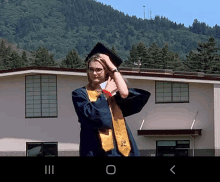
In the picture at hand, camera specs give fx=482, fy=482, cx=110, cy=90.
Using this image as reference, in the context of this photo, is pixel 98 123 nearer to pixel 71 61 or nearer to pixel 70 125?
pixel 70 125

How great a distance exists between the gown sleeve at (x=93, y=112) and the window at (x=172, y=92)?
17.0 meters

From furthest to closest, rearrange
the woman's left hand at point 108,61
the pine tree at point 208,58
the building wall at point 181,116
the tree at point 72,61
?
the tree at point 72,61 < the pine tree at point 208,58 < the building wall at point 181,116 < the woman's left hand at point 108,61

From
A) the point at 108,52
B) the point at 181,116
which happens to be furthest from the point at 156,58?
the point at 108,52

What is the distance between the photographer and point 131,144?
7.96m

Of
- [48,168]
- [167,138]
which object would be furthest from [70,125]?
[48,168]

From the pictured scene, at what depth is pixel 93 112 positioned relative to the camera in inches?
300

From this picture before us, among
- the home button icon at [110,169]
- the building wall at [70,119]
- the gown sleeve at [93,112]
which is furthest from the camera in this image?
the building wall at [70,119]

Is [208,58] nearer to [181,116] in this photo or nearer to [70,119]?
[181,116]

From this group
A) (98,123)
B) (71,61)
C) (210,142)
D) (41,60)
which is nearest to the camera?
(98,123)

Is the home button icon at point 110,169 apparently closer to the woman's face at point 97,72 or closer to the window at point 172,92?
the woman's face at point 97,72

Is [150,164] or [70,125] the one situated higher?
[150,164]

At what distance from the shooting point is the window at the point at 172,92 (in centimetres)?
2458

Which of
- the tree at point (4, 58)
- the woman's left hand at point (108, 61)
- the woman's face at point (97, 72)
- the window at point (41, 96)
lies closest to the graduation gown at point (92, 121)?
the woman's face at point (97, 72)

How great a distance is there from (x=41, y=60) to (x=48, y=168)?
104 m
